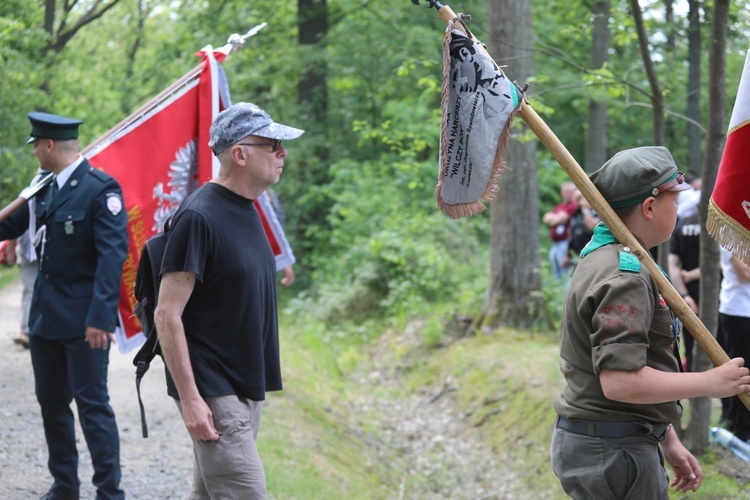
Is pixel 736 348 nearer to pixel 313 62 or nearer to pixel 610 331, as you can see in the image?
pixel 610 331

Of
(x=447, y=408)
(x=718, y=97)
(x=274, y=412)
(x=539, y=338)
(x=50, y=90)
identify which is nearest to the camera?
(x=718, y=97)

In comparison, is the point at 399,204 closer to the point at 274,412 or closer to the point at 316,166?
the point at 316,166

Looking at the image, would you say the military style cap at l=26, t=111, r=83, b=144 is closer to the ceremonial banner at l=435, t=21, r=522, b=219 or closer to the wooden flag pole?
the ceremonial banner at l=435, t=21, r=522, b=219

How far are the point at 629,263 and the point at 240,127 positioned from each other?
5.83 feet

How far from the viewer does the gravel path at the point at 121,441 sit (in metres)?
6.04

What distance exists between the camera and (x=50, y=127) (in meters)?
5.17

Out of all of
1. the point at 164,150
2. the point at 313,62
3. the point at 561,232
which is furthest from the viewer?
the point at 313,62

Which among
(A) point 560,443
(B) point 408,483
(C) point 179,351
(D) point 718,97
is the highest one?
(D) point 718,97

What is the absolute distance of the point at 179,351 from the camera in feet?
11.8

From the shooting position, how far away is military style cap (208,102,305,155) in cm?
387

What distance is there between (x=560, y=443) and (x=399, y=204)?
43.7 feet

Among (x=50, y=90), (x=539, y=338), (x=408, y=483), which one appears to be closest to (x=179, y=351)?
(x=408, y=483)

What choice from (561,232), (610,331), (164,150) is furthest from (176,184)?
(561,232)

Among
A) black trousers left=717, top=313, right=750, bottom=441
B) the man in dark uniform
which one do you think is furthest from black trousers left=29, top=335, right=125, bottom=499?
black trousers left=717, top=313, right=750, bottom=441
